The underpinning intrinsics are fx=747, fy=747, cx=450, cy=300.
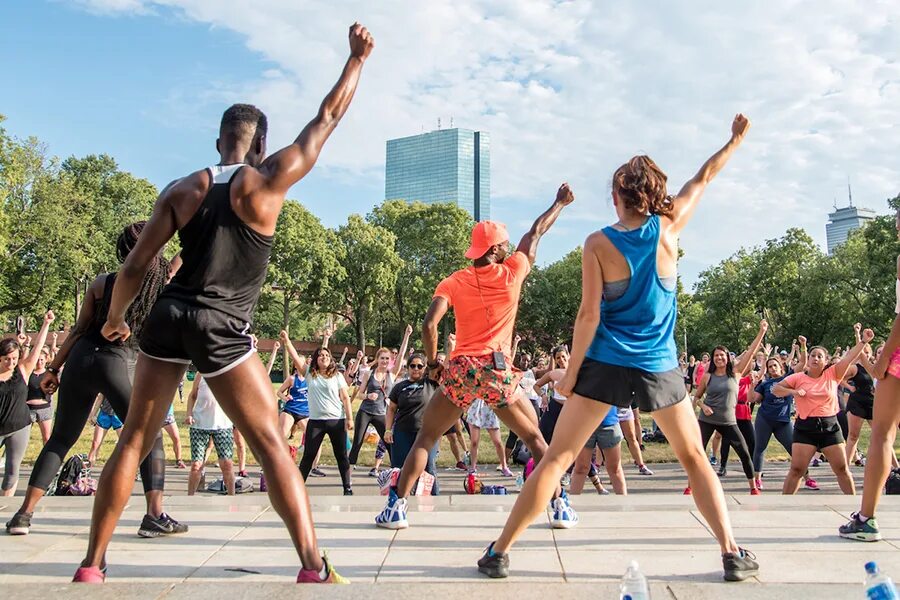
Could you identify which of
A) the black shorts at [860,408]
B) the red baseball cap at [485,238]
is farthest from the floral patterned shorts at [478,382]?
the black shorts at [860,408]

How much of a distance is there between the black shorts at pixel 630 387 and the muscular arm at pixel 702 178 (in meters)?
0.80

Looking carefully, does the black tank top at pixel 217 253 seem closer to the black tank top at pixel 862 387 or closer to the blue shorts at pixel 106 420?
the blue shorts at pixel 106 420

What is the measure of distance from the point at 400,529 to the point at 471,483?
4.19 metres

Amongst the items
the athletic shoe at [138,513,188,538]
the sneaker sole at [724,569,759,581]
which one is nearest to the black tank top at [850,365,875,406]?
the sneaker sole at [724,569,759,581]

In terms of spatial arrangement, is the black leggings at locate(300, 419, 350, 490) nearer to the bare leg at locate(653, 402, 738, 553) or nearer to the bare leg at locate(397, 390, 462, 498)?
the bare leg at locate(397, 390, 462, 498)

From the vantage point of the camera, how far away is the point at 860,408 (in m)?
10.8

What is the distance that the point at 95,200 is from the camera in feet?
150

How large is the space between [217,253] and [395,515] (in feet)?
8.29

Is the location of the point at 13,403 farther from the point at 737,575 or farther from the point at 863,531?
the point at 863,531

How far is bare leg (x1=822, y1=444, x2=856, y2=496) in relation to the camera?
7.32 m

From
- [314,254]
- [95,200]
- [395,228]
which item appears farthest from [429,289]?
[95,200]

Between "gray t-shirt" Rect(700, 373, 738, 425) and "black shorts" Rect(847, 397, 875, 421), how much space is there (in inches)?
97.0

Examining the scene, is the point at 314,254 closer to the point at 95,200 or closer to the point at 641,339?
the point at 95,200

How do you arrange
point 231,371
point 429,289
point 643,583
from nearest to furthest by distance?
point 643,583 < point 231,371 < point 429,289
